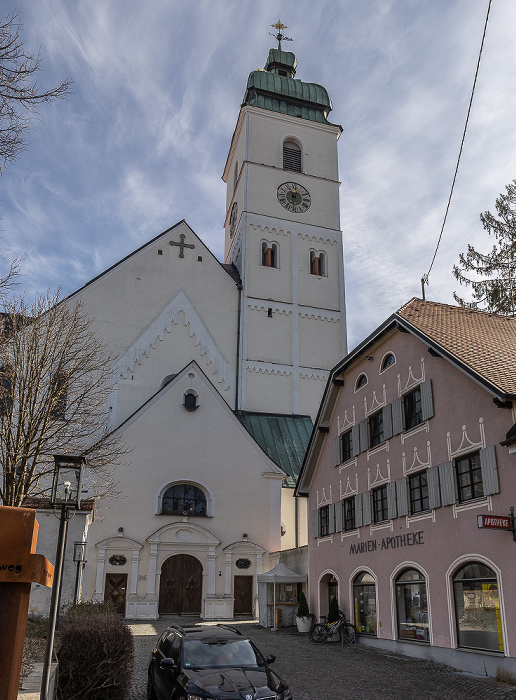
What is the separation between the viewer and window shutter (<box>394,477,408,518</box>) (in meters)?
16.5

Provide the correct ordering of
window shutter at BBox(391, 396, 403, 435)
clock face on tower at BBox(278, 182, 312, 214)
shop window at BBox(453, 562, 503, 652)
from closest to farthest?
1. shop window at BBox(453, 562, 503, 652)
2. window shutter at BBox(391, 396, 403, 435)
3. clock face on tower at BBox(278, 182, 312, 214)

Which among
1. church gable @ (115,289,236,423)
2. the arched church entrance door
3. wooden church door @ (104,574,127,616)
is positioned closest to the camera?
wooden church door @ (104,574,127,616)

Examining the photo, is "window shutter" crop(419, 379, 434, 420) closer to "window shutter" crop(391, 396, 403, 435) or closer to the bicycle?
"window shutter" crop(391, 396, 403, 435)

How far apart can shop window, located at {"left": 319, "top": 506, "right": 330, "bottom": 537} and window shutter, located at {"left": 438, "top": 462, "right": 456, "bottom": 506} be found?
7.20 m

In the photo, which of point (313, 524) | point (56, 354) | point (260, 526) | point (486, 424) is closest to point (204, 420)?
point (260, 526)

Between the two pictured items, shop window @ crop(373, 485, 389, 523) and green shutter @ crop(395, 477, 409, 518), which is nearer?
green shutter @ crop(395, 477, 409, 518)

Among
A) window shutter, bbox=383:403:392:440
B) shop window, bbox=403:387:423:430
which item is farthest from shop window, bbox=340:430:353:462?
shop window, bbox=403:387:423:430

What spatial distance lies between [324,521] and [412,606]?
21.0 feet

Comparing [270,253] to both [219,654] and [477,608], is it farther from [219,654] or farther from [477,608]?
[219,654]

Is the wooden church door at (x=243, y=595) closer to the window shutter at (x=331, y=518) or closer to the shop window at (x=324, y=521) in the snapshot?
the shop window at (x=324, y=521)

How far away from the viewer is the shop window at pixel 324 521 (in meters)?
21.5

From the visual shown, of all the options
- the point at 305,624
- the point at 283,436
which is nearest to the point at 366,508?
the point at 305,624

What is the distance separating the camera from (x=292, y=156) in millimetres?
41562

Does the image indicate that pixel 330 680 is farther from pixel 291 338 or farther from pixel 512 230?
pixel 291 338
